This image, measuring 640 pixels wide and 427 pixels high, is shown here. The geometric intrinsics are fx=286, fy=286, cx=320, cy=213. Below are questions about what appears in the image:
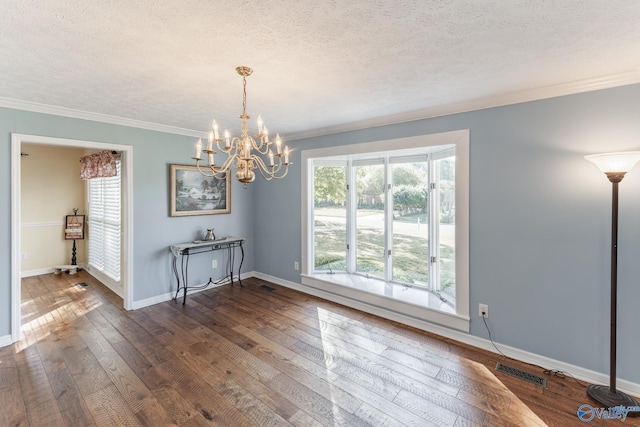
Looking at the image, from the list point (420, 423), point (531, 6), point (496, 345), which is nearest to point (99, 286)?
point (420, 423)

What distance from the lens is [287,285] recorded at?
4.54 m

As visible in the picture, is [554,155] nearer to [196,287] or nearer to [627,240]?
[627,240]

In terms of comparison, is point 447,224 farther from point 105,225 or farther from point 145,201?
point 105,225

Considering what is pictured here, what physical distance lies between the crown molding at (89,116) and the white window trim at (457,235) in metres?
1.77

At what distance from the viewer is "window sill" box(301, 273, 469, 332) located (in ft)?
9.98

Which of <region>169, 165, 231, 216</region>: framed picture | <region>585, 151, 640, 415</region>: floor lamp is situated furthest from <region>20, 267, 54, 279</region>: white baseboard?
<region>585, 151, 640, 415</region>: floor lamp

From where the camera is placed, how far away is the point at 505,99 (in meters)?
2.56

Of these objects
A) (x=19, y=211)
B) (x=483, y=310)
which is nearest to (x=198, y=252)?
(x=19, y=211)

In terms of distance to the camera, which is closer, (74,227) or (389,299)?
(389,299)

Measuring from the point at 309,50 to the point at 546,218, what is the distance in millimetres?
2356

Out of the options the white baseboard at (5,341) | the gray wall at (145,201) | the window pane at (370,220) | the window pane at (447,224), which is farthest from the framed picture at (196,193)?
the window pane at (447,224)

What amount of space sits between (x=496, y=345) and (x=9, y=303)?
475 centimetres

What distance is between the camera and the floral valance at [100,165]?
4105 millimetres

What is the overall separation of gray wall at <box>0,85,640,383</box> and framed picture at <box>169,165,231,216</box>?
972 mm
